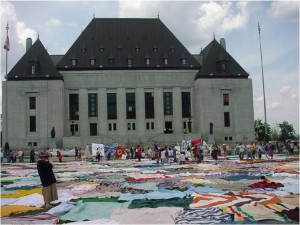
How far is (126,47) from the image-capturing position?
76.3 m

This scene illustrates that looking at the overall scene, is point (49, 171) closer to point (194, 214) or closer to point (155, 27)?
point (194, 214)

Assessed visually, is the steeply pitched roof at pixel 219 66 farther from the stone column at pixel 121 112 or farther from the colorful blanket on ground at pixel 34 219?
the colorful blanket on ground at pixel 34 219

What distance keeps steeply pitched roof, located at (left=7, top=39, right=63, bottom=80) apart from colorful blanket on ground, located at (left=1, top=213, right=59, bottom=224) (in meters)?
60.8

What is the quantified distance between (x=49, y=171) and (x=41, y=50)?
64.1m

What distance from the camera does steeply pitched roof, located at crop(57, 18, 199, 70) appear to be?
7325cm

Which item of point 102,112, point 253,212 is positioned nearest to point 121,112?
point 102,112

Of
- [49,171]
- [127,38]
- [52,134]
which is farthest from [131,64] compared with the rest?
[49,171]

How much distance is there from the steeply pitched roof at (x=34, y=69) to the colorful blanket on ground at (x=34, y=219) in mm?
60776

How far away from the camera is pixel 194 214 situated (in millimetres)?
10586

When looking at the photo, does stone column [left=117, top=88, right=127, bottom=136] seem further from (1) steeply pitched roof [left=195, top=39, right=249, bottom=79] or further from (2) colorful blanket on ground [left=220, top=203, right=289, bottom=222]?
(2) colorful blanket on ground [left=220, top=203, right=289, bottom=222]

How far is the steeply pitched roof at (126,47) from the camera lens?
7325 centimetres

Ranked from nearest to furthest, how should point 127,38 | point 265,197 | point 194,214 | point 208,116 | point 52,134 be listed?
point 194,214, point 265,197, point 52,134, point 208,116, point 127,38

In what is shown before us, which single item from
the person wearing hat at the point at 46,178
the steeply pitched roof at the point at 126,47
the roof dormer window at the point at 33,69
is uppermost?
the steeply pitched roof at the point at 126,47

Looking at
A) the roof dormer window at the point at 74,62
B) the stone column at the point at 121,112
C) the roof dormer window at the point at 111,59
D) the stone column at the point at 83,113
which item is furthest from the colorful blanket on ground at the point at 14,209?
the roof dormer window at the point at 111,59
